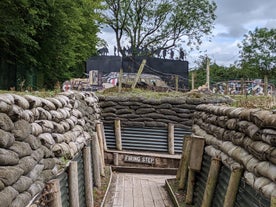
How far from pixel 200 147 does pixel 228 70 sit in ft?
109

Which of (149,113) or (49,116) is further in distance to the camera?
(149,113)

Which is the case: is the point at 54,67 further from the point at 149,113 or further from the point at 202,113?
the point at 202,113

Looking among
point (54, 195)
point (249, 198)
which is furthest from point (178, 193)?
point (54, 195)

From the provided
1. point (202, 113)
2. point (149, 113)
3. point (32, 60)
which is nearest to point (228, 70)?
point (32, 60)

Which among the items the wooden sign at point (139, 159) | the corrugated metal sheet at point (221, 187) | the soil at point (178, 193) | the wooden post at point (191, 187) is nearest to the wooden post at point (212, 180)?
the corrugated metal sheet at point (221, 187)

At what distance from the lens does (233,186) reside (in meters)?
4.11

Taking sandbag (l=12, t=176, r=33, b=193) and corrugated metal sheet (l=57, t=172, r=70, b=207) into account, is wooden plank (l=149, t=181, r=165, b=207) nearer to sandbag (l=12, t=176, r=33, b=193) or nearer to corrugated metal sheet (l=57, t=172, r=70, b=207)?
corrugated metal sheet (l=57, t=172, r=70, b=207)

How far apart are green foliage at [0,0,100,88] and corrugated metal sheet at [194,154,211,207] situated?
937cm

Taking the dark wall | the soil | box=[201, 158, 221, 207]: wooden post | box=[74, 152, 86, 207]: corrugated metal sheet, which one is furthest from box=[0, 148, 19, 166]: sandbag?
the dark wall

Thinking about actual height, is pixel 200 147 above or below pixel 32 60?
below

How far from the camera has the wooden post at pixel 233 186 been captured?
4.02 meters

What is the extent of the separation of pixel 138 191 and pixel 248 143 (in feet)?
15.8

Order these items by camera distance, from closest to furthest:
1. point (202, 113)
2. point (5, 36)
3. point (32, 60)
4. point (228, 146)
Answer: point (228, 146)
point (202, 113)
point (5, 36)
point (32, 60)

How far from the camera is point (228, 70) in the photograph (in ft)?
127
